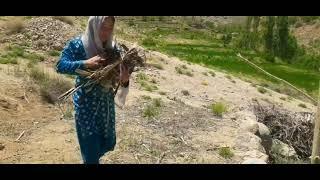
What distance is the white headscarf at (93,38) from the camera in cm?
313

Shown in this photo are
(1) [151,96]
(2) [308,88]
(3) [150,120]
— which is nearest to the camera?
(3) [150,120]

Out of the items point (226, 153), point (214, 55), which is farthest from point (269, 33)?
point (226, 153)

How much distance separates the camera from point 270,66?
2875cm

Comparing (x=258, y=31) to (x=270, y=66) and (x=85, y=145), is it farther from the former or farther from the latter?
Result: (x=85, y=145)

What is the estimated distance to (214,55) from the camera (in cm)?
2694

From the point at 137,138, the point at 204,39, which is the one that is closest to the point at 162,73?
the point at 137,138

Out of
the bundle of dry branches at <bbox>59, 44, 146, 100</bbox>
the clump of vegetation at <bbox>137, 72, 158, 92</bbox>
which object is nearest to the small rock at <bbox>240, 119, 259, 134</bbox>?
the clump of vegetation at <bbox>137, 72, 158, 92</bbox>

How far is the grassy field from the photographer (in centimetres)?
Result: 2131

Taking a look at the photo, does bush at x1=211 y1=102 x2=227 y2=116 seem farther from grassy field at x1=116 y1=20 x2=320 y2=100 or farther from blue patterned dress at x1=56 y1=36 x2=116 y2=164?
grassy field at x1=116 y1=20 x2=320 y2=100

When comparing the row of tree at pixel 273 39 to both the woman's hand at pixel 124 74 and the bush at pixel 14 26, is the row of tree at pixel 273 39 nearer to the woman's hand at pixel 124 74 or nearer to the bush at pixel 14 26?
the bush at pixel 14 26

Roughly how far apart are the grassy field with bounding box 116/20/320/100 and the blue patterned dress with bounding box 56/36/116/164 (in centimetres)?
1579
